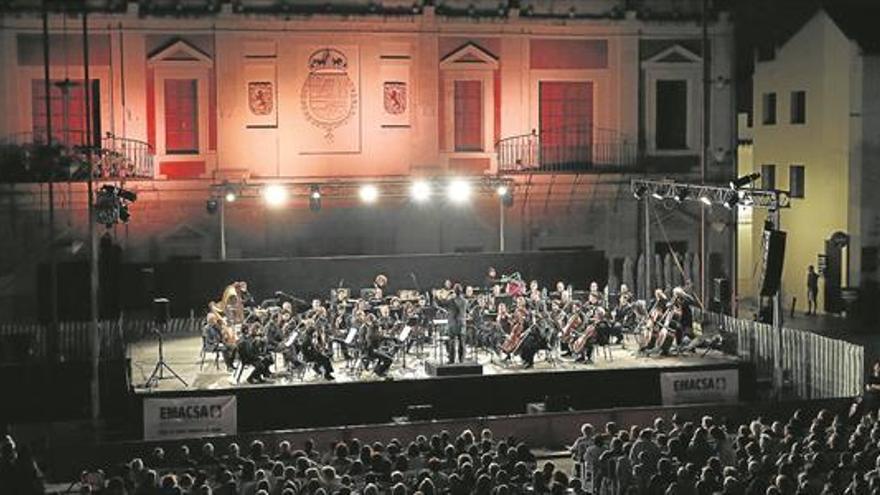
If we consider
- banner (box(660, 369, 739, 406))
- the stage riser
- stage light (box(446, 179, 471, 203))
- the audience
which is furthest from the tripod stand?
stage light (box(446, 179, 471, 203))

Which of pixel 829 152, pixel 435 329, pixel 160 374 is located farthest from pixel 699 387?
pixel 829 152

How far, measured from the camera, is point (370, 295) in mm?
35188

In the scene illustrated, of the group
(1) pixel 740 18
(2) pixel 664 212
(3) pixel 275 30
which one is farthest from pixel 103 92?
(1) pixel 740 18

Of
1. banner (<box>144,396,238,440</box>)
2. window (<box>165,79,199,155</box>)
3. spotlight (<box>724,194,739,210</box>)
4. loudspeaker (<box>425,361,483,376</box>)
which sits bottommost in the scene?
banner (<box>144,396,238,440</box>)

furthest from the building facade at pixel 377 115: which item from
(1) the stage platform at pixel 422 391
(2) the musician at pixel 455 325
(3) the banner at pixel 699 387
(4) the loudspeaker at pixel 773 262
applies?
(3) the banner at pixel 699 387

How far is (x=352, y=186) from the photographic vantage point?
41.1 meters

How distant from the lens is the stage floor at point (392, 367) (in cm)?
3012

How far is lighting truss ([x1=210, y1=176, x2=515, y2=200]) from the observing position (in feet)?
134

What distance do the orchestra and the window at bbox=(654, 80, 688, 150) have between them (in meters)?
10.3

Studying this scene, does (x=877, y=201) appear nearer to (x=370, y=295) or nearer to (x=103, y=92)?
(x=370, y=295)

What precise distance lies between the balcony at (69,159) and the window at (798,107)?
69.4 feet

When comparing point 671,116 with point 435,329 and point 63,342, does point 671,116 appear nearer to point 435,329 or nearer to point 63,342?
point 435,329

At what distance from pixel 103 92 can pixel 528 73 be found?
1240 centimetres

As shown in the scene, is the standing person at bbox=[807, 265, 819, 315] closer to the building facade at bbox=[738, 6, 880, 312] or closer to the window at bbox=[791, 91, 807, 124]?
the building facade at bbox=[738, 6, 880, 312]
